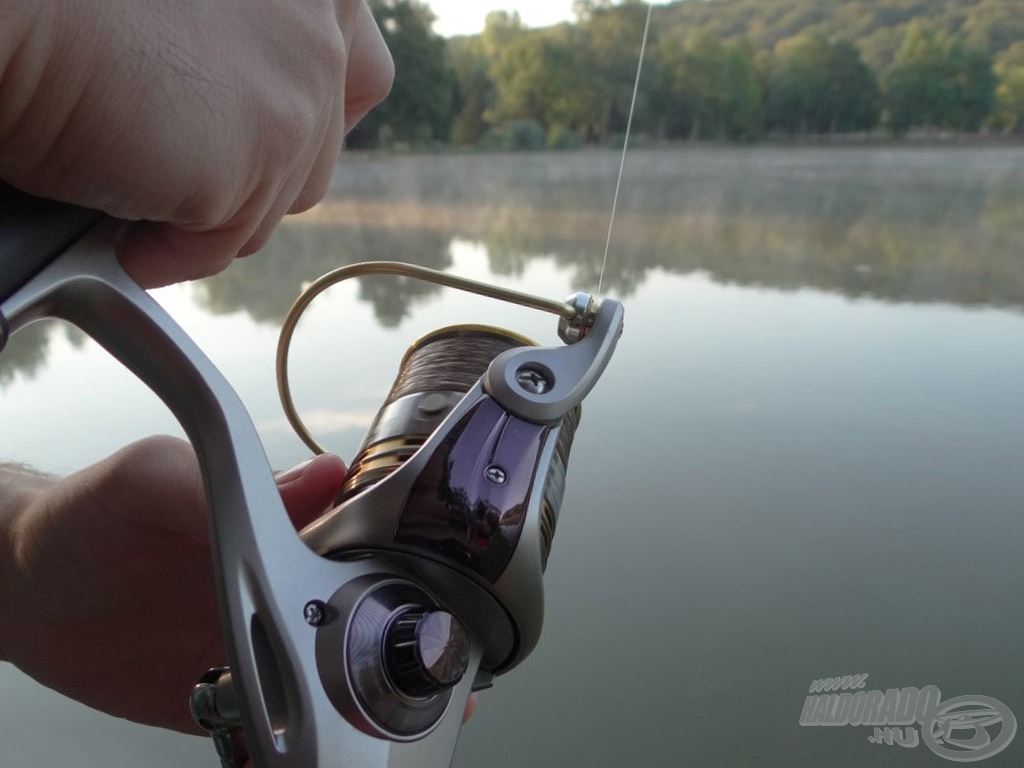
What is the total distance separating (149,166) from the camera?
32 centimetres

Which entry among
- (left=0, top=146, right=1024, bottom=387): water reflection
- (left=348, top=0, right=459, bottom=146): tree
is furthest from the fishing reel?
(left=348, top=0, right=459, bottom=146): tree

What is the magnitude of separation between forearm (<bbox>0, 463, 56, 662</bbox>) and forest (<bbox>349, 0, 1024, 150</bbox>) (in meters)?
1.08

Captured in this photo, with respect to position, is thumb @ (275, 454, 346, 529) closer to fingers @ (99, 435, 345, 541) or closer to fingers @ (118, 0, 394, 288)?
fingers @ (99, 435, 345, 541)

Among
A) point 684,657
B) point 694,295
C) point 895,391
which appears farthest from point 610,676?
point 694,295

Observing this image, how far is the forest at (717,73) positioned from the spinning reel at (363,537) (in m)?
1.25

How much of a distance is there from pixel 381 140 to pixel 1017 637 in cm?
142

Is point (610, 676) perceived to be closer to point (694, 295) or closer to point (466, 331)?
point (466, 331)

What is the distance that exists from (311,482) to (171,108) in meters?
0.33

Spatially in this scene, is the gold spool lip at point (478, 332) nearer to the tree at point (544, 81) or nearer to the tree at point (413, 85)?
the tree at point (413, 85)

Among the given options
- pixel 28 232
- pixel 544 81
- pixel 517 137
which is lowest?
pixel 28 232

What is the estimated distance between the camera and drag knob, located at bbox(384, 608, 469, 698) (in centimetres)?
43

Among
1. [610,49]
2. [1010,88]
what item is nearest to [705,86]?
[610,49]

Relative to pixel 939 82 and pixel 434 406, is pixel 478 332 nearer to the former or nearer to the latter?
pixel 434 406

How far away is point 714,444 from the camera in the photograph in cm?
112
